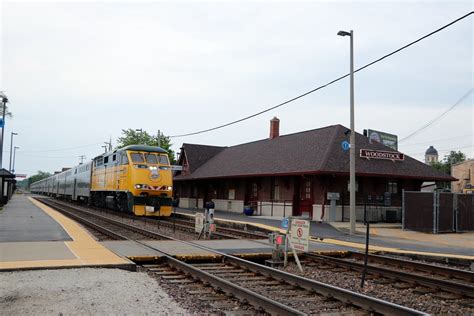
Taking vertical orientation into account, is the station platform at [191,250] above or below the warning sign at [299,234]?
below

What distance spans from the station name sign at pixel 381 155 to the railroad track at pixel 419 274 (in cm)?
1629

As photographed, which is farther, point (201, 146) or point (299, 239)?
point (201, 146)

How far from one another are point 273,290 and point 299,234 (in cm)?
251

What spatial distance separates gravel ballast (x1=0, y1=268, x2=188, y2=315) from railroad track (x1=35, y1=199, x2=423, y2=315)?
3.36 feet

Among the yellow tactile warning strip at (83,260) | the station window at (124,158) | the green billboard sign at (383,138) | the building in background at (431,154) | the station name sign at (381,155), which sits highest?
the building in background at (431,154)

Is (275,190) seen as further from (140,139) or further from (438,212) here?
(140,139)

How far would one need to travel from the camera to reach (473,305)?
714cm

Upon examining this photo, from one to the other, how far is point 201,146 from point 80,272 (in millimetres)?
39002

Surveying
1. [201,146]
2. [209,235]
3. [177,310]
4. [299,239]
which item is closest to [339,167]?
[209,235]

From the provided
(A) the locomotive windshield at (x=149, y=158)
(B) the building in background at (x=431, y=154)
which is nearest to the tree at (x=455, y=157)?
(B) the building in background at (x=431, y=154)

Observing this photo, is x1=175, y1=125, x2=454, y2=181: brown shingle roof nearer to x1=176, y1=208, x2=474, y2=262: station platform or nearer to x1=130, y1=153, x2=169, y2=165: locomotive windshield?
x1=176, y1=208, x2=474, y2=262: station platform

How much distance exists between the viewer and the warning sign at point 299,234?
1012 cm

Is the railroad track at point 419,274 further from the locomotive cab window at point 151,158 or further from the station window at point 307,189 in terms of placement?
the station window at point 307,189

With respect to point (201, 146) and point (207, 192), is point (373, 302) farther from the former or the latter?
point (201, 146)
